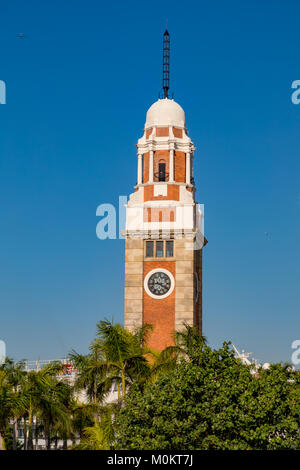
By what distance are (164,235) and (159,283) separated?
4246 mm

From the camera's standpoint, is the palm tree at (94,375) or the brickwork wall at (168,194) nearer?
the palm tree at (94,375)

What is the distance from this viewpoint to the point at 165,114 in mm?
82688

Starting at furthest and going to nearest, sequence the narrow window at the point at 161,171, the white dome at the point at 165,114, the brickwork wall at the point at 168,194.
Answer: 1. the white dome at the point at 165,114
2. the narrow window at the point at 161,171
3. the brickwork wall at the point at 168,194

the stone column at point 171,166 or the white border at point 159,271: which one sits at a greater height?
the stone column at point 171,166

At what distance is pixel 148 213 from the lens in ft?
260

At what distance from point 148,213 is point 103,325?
2878cm

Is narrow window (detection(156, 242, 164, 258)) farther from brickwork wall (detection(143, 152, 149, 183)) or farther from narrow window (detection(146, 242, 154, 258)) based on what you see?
brickwork wall (detection(143, 152, 149, 183))

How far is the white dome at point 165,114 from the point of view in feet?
270

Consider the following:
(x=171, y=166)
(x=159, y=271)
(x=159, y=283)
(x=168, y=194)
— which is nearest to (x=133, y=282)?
(x=159, y=283)

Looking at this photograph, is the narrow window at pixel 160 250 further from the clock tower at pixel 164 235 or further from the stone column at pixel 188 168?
the stone column at pixel 188 168

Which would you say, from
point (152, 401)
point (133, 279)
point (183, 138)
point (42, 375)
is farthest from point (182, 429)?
point (183, 138)

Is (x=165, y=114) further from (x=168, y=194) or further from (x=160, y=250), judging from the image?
(x=160, y=250)

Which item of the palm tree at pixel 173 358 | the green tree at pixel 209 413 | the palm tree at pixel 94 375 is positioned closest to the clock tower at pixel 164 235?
the palm tree at pixel 173 358

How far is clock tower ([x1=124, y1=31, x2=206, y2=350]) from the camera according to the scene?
7619 centimetres
